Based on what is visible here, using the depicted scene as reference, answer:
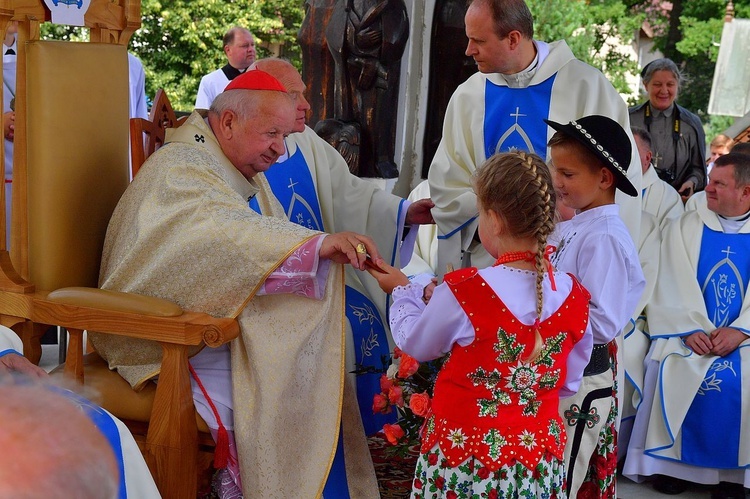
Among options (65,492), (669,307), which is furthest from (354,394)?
(65,492)

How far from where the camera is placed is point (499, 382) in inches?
87.3

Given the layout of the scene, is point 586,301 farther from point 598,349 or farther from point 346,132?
point 346,132

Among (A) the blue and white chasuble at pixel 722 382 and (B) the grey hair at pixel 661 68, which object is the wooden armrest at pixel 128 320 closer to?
(A) the blue and white chasuble at pixel 722 382

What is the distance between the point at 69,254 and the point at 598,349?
166cm

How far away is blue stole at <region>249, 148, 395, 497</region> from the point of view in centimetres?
356

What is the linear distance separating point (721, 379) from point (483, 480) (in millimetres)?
2274

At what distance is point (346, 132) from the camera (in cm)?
507

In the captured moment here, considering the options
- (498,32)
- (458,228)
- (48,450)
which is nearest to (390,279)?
(458,228)

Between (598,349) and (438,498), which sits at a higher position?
(598,349)

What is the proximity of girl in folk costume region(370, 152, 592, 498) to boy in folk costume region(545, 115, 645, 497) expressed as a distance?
216 mm

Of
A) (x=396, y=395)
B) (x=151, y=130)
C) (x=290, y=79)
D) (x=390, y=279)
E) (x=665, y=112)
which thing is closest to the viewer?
(x=390, y=279)

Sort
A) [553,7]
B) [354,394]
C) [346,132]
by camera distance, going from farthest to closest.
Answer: [553,7] → [346,132] → [354,394]

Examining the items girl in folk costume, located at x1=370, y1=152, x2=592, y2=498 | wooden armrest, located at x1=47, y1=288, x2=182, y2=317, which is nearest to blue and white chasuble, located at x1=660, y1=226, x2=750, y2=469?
girl in folk costume, located at x1=370, y1=152, x2=592, y2=498

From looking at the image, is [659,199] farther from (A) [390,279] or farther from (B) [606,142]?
(A) [390,279]
